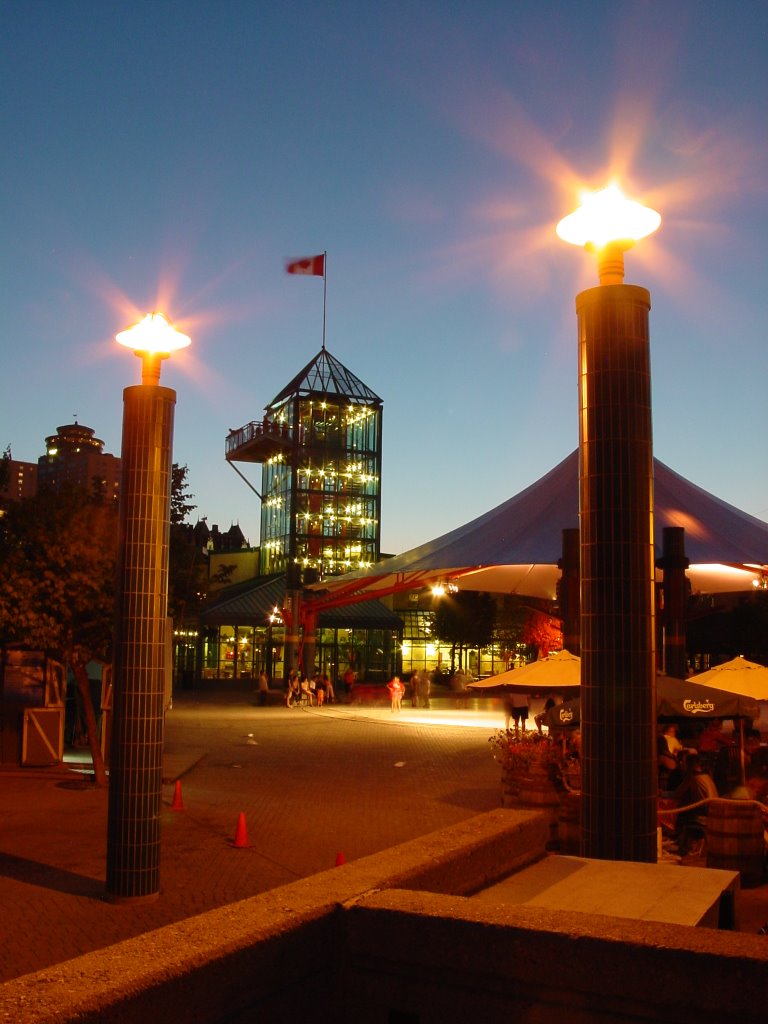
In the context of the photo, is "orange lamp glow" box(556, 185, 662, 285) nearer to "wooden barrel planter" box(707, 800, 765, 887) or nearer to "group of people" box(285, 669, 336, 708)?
"wooden barrel planter" box(707, 800, 765, 887)

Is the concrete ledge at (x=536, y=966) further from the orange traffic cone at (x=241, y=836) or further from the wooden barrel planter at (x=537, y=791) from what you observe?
the orange traffic cone at (x=241, y=836)

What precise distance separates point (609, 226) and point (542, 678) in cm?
847

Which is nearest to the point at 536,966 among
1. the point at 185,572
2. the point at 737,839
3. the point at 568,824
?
the point at 737,839

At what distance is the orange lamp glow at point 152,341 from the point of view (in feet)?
34.1

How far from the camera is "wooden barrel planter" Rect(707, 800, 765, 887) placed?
10.0 m

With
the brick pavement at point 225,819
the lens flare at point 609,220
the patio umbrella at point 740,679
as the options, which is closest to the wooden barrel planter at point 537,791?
the brick pavement at point 225,819

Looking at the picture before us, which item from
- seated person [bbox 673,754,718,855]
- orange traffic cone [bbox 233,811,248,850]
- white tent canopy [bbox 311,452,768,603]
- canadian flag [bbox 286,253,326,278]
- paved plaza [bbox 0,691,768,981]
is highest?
canadian flag [bbox 286,253,326,278]

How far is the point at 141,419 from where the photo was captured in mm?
10039

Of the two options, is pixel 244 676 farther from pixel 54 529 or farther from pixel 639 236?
pixel 639 236

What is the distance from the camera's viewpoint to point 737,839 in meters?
10.0

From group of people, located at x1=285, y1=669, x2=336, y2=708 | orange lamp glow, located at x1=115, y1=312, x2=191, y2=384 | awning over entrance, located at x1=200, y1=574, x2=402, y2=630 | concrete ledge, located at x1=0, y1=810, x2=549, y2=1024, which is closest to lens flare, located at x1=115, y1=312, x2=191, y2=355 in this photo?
orange lamp glow, located at x1=115, y1=312, x2=191, y2=384

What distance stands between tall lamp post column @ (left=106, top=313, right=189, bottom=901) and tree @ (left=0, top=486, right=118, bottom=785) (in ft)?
19.7

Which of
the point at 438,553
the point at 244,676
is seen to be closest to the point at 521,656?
the point at 244,676

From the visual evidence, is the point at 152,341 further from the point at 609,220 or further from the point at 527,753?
the point at 527,753
